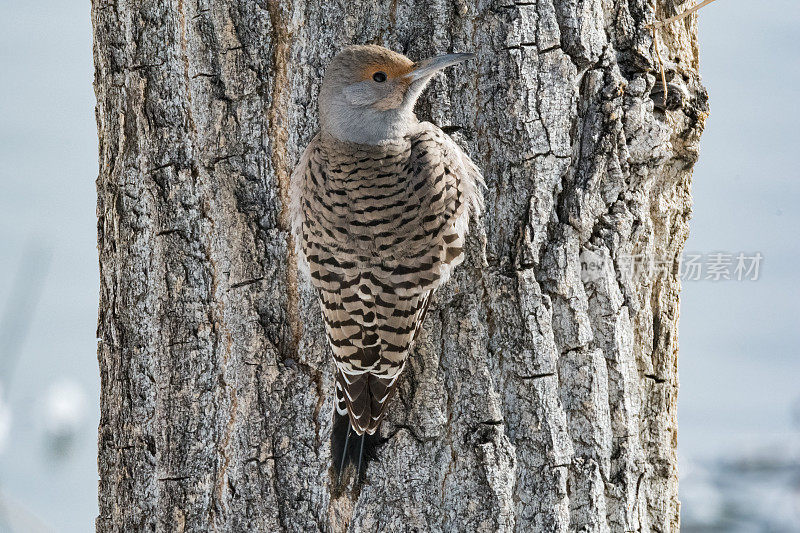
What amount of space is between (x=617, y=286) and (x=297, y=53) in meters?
1.06

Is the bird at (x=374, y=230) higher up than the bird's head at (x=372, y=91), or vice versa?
the bird's head at (x=372, y=91)

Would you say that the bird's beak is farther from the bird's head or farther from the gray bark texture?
the gray bark texture

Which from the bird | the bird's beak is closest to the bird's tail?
the bird

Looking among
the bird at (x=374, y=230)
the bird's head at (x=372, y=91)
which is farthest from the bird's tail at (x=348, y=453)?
the bird's head at (x=372, y=91)

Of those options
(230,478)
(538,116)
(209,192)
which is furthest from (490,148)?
(230,478)

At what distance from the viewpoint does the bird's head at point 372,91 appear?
199 centimetres

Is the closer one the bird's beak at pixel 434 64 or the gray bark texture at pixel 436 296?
the bird's beak at pixel 434 64

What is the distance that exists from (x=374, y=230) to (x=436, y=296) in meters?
0.24

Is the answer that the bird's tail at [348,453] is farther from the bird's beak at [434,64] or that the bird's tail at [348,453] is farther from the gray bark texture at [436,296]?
the bird's beak at [434,64]

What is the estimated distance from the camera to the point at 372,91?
207cm

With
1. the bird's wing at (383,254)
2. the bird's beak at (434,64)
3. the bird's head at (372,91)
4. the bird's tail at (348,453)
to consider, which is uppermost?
the bird's beak at (434,64)

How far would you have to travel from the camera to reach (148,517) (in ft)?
7.26

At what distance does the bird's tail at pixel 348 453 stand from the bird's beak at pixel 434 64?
0.90m

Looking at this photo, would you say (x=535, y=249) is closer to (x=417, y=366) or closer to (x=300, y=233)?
(x=417, y=366)
